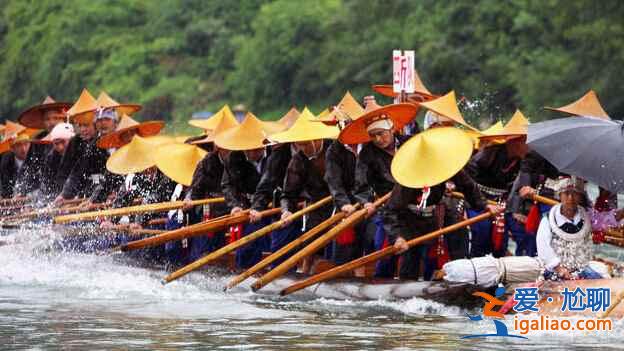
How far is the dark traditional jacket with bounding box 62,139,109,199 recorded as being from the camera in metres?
16.1

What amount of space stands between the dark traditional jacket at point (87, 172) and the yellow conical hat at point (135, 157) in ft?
3.04

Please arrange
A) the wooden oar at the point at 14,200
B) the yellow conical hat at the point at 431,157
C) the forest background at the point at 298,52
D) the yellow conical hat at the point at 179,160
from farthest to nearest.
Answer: the forest background at the point at 298,52, the wooden oar at the point at 14,200, the yellow conical hat at the point at 179,160, the yellow conical hat at the point at 431,157

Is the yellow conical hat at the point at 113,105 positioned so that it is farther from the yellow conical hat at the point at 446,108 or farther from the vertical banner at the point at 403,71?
the yellow conical hat at the point at 446,108

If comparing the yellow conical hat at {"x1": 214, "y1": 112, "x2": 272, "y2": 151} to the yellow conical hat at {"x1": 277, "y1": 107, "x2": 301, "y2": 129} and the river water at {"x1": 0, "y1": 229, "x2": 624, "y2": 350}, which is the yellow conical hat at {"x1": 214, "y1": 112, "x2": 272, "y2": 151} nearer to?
the river water at {"x1": 0, "y1": 229, "x2": 624, "y2": 350}

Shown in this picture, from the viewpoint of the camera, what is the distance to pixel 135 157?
49.3ft

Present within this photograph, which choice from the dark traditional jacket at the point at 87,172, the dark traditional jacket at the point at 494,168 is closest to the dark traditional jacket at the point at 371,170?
the dark traditional jacket at the point at 494,168

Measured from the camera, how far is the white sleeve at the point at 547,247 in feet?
34.5

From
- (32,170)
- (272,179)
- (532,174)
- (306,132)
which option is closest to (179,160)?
(272,179)

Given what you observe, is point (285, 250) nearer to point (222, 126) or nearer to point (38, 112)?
point (222, 126)

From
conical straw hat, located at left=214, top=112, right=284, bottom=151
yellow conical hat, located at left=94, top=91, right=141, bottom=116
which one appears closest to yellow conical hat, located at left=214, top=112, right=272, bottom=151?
conical straw hat, located at left=214, top=112, right=284, bottom=151

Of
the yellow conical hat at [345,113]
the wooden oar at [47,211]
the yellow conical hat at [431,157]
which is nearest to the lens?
the yellow conical hat at [431,157]

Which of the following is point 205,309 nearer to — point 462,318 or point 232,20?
point 462,318

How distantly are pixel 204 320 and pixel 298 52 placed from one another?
3209cm

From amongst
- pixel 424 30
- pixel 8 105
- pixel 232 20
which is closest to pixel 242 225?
pixel 424 30
